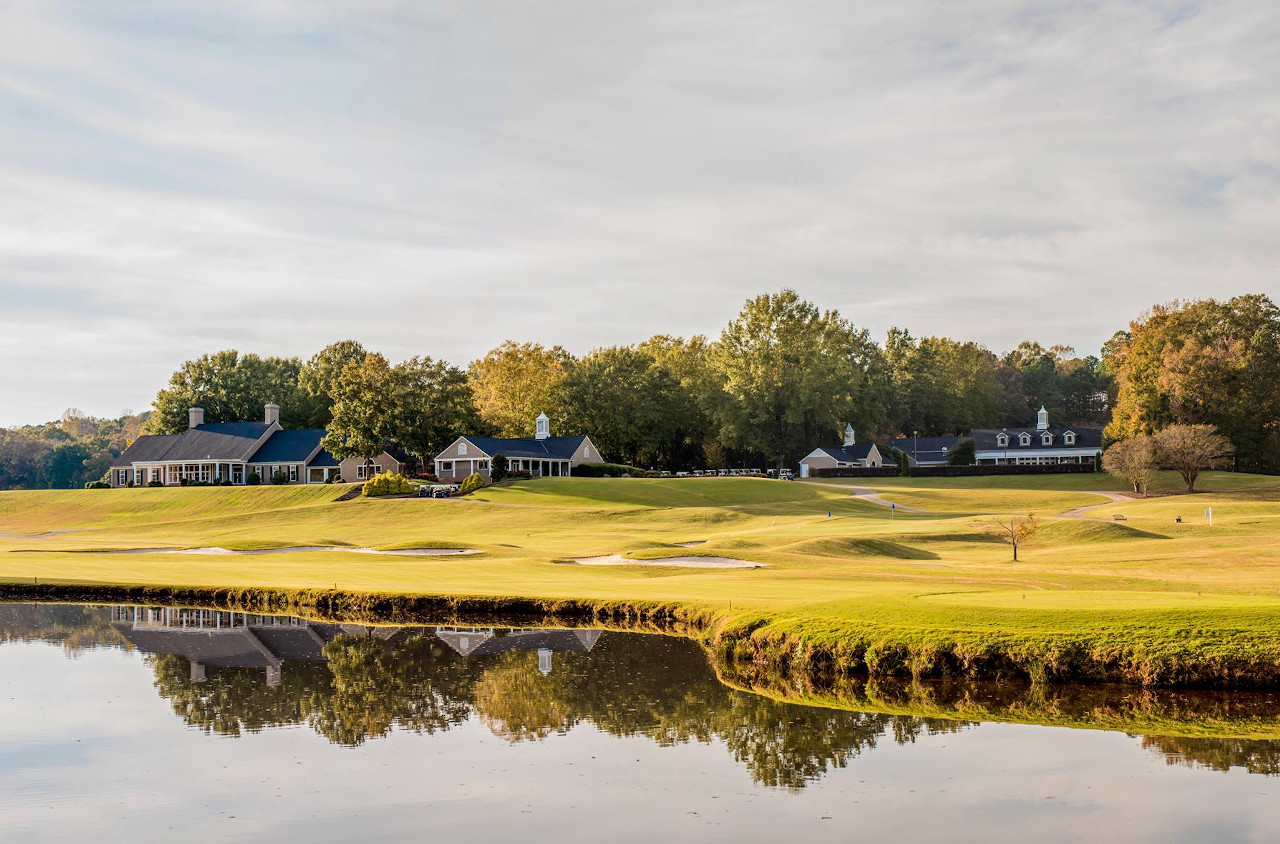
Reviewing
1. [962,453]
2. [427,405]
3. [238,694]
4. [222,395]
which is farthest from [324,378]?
[238,694]

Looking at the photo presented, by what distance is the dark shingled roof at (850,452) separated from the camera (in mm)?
123438

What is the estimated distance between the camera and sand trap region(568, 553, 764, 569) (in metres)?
42.1

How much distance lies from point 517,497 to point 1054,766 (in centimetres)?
6933

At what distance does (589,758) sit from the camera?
16.4 meters

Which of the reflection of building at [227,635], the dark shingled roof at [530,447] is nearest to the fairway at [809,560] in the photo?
the reflection of building at [227,635]

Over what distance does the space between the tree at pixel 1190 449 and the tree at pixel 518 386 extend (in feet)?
193

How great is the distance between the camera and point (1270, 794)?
566 inches

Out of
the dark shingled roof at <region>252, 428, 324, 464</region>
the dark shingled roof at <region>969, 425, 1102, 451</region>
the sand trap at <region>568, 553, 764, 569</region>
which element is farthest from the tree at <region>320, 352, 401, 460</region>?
the dark shingled roof at <region>969, 425, 1102, 451</region>

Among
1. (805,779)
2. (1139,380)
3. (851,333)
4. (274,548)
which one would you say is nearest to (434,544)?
(274,548)

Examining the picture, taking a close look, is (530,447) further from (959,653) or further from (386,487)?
(959,653)

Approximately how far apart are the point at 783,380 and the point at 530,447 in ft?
102

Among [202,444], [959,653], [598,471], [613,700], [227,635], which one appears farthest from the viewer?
[202,444]

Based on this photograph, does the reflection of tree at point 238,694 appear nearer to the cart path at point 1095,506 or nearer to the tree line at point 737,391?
the cart path at point 1095,506

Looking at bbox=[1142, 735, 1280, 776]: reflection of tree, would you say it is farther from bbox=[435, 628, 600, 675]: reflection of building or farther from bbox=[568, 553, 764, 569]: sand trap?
bbox=[568, 553, 764, 569]: sand trap
